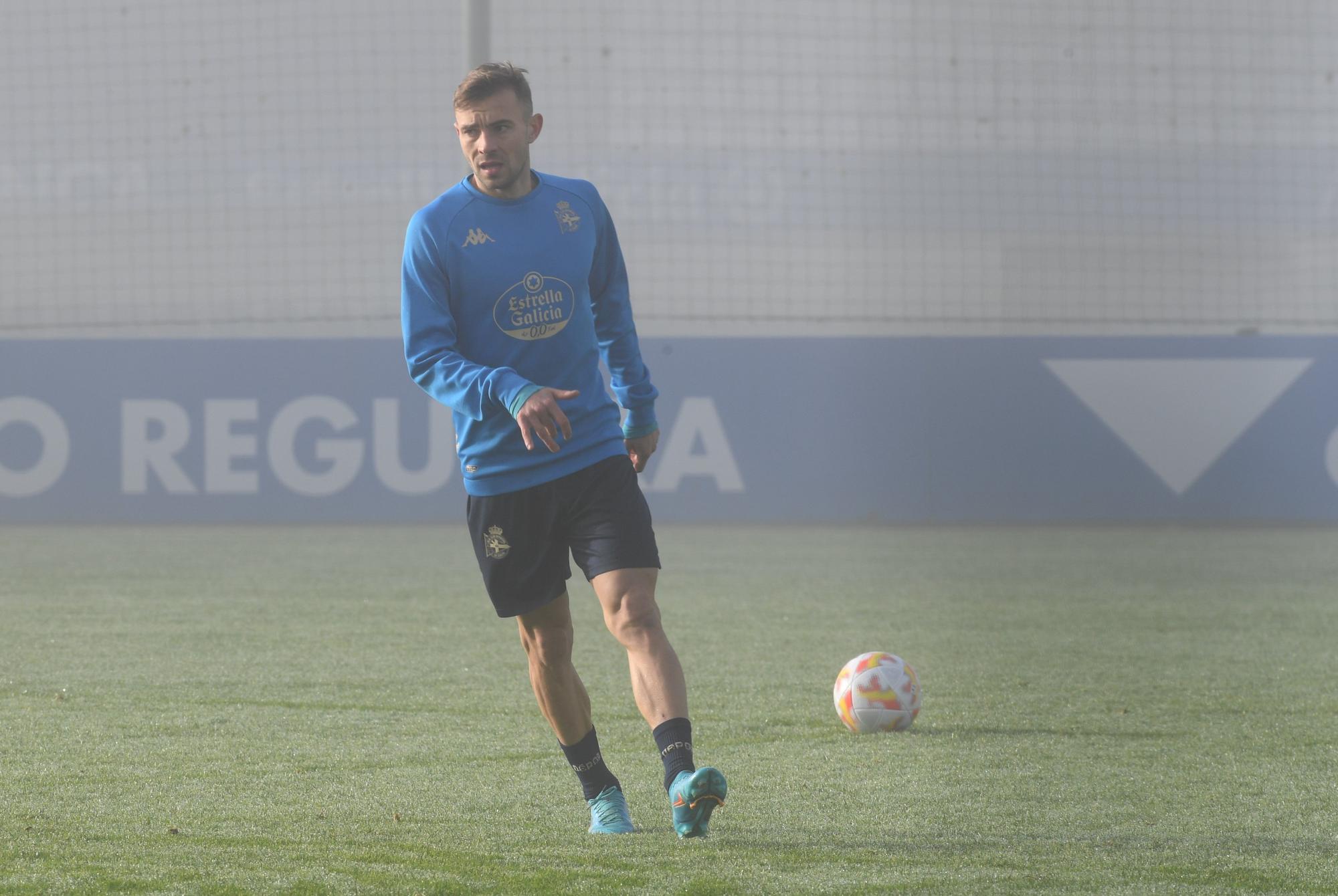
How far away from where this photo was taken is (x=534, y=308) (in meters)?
2.88

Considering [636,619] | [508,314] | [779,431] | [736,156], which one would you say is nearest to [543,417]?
[508,314]

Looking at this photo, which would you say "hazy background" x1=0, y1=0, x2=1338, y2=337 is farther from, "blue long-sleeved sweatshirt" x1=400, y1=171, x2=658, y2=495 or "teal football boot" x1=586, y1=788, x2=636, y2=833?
"teal football boot" x1=586, y1=788, x2=636, y2=833

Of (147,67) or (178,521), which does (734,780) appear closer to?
(178,521)

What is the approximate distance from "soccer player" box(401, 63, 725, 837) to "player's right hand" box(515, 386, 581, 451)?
13 cm

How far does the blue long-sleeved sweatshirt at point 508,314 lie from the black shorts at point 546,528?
0.03 m

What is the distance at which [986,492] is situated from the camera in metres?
10.9

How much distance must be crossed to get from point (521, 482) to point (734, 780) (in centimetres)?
91

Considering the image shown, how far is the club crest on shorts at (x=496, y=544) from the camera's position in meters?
2.91

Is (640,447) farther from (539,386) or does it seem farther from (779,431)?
(779,431)

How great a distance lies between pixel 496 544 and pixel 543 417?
0.38m

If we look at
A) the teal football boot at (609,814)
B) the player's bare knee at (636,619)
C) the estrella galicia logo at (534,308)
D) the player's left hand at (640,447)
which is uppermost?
the estrella galicia logo at (534,308)

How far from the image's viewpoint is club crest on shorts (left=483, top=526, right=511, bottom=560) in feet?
9.53

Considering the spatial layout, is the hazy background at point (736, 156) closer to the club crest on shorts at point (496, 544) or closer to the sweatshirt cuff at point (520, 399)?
the club crest on shorts at point (496, 544)

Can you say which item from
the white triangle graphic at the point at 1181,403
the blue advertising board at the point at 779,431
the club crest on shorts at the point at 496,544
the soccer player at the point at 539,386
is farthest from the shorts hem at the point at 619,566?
the white triangle graphic at the point at 1181,403
